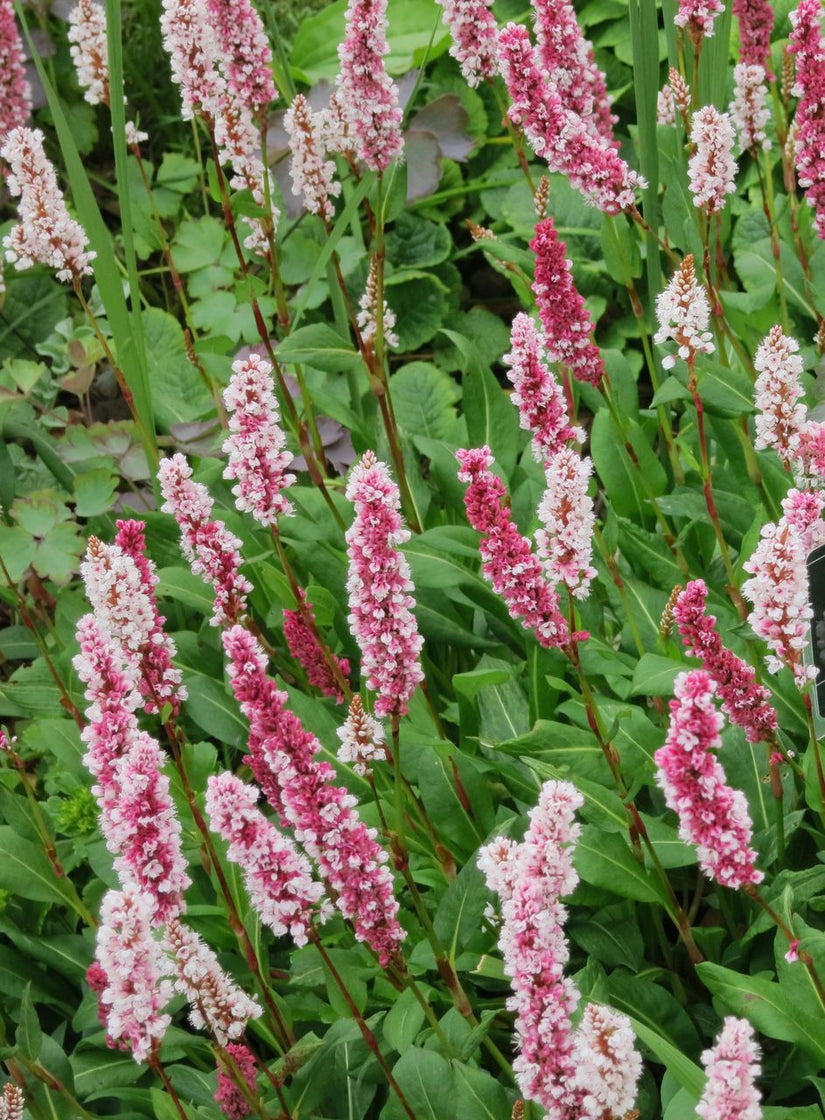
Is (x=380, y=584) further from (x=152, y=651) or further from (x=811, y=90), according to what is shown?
(x=811, y=90)

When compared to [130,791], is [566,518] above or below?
above

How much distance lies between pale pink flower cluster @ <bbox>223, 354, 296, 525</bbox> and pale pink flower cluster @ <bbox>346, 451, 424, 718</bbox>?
304 mm

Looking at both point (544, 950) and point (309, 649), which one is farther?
point (309, 649)

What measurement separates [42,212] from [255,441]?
107cm

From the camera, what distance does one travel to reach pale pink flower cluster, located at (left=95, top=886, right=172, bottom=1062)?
165 centimetres

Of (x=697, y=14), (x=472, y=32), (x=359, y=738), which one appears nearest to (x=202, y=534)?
(x=359, y=738)

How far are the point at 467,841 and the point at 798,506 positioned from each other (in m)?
1.10

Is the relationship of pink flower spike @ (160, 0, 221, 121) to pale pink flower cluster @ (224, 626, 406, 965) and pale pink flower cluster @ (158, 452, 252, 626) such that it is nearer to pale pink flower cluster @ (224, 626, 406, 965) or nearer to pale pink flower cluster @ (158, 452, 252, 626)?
pale pink flower cluster @ (158, 452, 252, 626)

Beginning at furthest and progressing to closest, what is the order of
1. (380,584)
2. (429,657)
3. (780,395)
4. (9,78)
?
(9,78) → (429,657) → (780,395) → (380,584)

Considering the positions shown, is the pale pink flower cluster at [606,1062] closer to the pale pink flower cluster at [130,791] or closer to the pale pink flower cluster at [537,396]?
the pale pink flower cluster at [130,791]

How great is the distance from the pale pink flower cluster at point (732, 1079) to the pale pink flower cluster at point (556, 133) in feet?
5.62

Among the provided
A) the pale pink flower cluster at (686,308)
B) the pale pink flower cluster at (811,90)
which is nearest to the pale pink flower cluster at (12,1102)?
the pale pink flower cluster at (686,308)

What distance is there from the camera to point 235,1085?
7.00ft

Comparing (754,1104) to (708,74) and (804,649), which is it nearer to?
(804,649)
